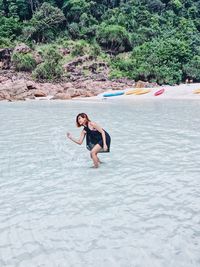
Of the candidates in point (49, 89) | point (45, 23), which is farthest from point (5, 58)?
point (49, 89)

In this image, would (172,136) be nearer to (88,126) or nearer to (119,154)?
(119,154)

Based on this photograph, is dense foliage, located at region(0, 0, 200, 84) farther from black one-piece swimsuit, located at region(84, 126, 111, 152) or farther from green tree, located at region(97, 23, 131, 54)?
black one-piece swimsuit, located at region(84, 126, 111, 152)

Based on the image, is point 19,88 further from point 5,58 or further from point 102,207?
point 102,207

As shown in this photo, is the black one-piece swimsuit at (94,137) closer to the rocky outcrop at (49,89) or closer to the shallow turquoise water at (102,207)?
the shallow turquoise water at (102,207)

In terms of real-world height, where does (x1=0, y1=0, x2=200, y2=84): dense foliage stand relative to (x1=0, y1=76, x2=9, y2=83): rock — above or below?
above

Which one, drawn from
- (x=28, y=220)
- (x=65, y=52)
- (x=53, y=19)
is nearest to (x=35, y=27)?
(x=53, y=19)

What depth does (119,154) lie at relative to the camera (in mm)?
7617

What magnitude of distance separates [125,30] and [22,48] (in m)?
13.3

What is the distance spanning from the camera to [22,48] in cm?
4212

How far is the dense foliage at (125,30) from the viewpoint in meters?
41.8

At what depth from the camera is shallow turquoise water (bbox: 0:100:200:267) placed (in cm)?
340

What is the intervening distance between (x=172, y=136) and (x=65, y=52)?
36.0 metres

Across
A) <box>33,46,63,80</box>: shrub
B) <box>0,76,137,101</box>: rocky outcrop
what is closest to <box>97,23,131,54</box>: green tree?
<box>33,46,63,80</box>: shrub

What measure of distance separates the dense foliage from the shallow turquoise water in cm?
3207
